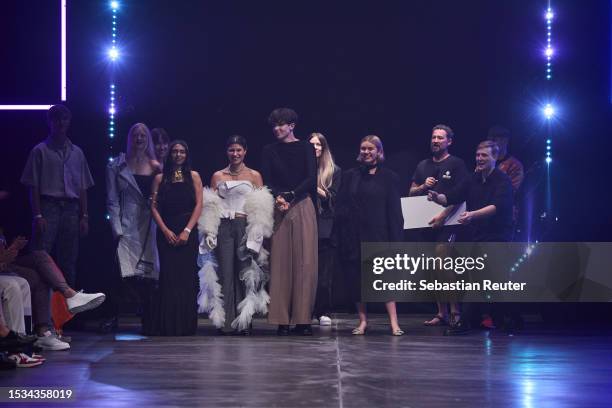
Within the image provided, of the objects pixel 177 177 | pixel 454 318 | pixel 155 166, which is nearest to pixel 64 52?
pixel 155 166

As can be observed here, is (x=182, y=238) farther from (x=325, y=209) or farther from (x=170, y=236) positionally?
(x=325, y=209)

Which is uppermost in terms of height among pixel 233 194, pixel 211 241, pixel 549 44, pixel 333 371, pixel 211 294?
pixel 549 44

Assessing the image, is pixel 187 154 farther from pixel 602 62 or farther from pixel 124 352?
pixel 602 62

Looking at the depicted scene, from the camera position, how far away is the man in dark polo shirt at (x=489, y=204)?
715cm

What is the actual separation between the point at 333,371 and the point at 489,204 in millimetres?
2552

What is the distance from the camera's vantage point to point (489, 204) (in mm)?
7168

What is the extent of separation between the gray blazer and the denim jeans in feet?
1.09

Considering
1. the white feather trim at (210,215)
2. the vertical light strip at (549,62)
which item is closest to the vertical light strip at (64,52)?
the white feather trim at (210,215)

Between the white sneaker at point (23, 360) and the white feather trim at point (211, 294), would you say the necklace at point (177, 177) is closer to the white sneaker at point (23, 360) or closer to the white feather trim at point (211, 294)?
the white feather trim at point (211, 294)

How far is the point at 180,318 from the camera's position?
6.95m

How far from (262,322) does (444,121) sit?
88.9 inches

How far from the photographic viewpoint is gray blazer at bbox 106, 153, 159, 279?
721cm

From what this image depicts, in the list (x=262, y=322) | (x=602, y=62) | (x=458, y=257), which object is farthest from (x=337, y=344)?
(x=602, y=62)

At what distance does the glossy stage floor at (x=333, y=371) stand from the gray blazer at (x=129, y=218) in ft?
1.79
